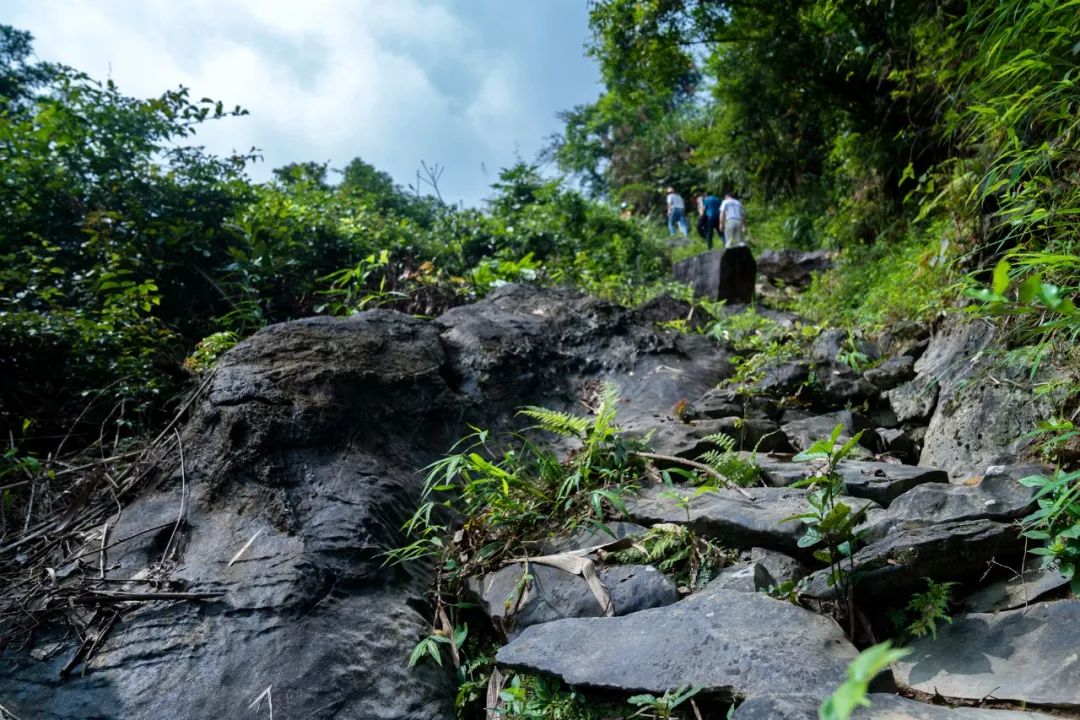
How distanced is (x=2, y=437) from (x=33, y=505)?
3.49 ft

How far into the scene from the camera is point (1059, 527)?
199 centimetres

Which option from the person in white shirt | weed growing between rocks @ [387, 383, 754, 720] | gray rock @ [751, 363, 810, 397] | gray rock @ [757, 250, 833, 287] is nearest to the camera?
weed growing between rocks @ [387, 383, 754, 720]

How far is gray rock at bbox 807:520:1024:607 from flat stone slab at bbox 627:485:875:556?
299 mm

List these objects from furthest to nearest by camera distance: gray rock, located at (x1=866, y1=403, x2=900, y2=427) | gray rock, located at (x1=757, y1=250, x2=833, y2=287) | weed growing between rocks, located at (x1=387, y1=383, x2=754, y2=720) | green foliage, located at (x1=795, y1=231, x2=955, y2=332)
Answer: gray rock, located at (x1=757, y1=250, x2=833, y2=287) → green foliage, located at (x1=795, y1=231, x2=955, y2=332) → gray rock, located at (x1=866, y1=403, x2=900, y2=427) → weed growing between rocks, located at (x1=387, y1=383, x2=754, y2=720)

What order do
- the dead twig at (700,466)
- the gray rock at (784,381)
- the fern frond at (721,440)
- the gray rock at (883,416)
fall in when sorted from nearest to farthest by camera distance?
the dead twig at (700,466) → the fern frond at (721,440) → the gray rock at (883,416) → the gray rock at (784,381)

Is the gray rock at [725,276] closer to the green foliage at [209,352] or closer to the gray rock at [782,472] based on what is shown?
the gray rock at [782,472]

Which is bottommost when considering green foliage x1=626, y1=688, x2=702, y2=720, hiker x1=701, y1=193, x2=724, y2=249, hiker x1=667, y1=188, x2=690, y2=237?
green foliage x1=626, y1=688, x2=702, y2=720

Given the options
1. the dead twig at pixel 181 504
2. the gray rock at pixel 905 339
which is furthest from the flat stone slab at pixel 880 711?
the gray rock at pixel 905 339

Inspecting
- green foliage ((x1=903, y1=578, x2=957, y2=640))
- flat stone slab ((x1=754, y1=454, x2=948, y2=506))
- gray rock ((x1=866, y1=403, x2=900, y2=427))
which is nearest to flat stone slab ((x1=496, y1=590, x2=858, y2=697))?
green foliage ((x1=903, y1=578, x2=957, y2=640))

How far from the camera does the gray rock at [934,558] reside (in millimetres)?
2109

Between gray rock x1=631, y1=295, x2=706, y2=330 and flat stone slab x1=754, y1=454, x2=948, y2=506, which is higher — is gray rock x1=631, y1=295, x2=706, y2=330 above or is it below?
above

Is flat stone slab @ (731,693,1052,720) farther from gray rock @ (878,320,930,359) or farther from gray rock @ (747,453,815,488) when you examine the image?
gray rock @ (878,320,930,359)

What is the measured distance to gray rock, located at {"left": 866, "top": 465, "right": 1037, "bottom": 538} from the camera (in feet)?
7.45

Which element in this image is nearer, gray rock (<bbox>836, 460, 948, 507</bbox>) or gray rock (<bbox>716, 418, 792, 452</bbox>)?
gray rock (<bbox>836, 460, 948, 507</bbox>)
